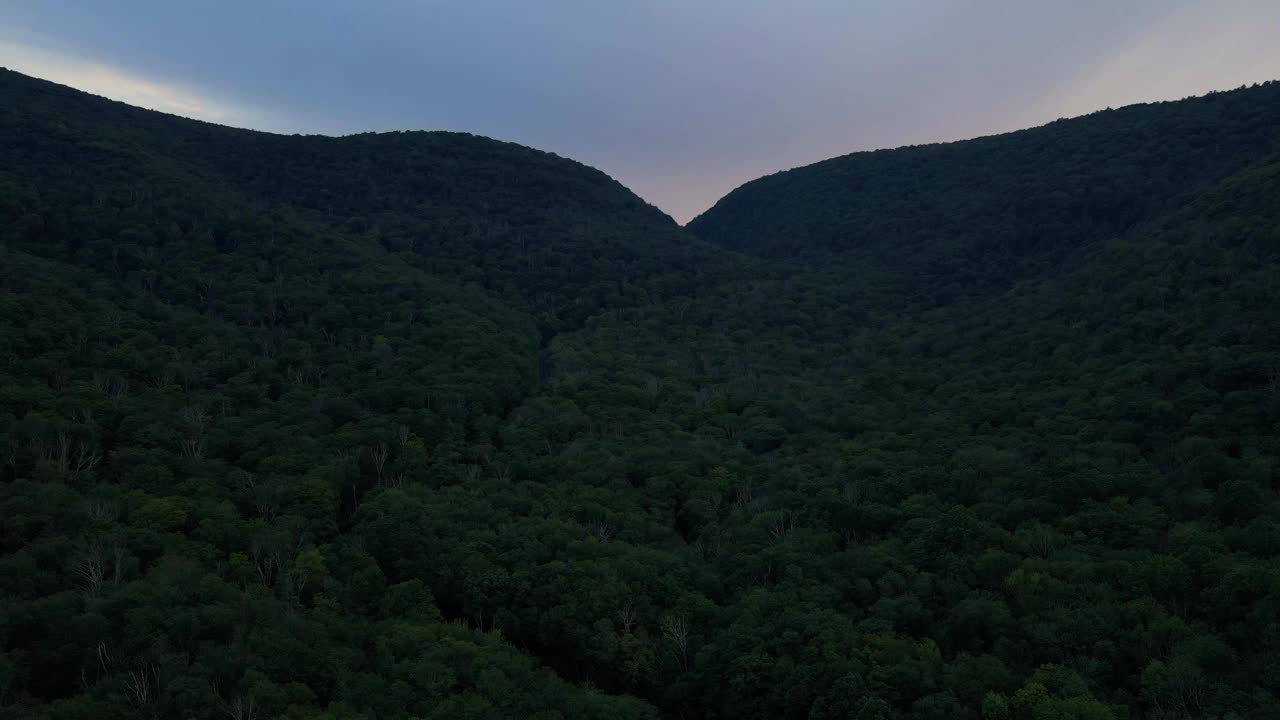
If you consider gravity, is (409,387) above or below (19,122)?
below

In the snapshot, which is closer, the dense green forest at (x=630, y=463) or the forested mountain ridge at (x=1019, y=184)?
the dense green forest at (x=630, y=463)

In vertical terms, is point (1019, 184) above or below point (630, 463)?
above

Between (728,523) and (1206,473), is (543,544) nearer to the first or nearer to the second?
(728,523)

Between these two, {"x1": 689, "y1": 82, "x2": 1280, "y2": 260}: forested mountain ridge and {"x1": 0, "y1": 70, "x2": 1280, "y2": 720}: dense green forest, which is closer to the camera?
{"x1": 0, "y1": 70, "x2": 1280, "y2": 720}: dense green forest

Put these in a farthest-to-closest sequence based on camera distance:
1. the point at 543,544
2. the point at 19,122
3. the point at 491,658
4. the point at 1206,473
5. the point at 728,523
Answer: the point at 19,122, the point at 728,523, the point at 543,544, the point at 1206,473, the point at 491,658

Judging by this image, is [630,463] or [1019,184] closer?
[630,463]

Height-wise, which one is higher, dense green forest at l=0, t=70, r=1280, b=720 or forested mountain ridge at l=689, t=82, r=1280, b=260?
forested mountain ridge at l=689, t=82, r=1280, b=260

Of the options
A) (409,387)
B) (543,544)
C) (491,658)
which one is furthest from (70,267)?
(491,658)

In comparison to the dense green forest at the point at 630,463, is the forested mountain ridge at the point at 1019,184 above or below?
above
